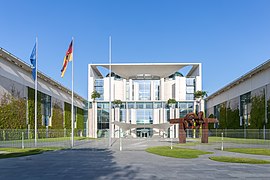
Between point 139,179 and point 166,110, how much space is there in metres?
74.6

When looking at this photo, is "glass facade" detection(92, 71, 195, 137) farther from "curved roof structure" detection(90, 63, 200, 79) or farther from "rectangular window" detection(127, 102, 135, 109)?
"curved roof structure" detection(90, 63, 200, 79)

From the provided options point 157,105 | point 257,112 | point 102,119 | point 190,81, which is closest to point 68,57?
point 257,112

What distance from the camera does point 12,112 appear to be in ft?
143

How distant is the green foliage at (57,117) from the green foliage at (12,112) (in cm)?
1648

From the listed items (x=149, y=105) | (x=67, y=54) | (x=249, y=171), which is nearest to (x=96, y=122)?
(x=149, y=105)

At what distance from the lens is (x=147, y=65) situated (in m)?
87.0

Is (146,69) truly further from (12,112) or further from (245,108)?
(12,112)

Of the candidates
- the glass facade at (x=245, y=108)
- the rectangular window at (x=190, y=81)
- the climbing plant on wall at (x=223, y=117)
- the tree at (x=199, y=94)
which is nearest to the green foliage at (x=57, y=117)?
the tree at (x=199, y=94)

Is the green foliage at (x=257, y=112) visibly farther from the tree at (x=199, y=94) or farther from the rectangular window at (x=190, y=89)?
the rectangular window at (x=190, y=89)

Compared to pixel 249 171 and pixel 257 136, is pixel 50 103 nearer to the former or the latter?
pixel 257 136

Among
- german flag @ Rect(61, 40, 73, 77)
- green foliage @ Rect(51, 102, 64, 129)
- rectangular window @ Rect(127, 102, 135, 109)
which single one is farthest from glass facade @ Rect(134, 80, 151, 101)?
german flag @ Rect(61, 40, 73, 77)

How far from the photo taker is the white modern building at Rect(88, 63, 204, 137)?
83.0 metres

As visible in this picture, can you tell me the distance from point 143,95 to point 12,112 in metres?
55.3

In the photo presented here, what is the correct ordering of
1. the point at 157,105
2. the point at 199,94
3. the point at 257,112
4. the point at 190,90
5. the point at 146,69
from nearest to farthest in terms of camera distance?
the point at 257,112, the point at 199,94, the point at 157,105, the point at 190,90, the point at 146,69
